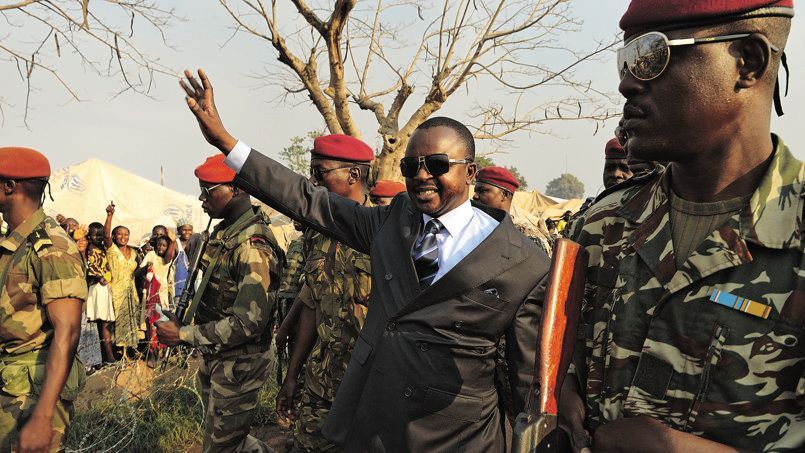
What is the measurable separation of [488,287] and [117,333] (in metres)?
8.38

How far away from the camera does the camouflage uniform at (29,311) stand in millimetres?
3137

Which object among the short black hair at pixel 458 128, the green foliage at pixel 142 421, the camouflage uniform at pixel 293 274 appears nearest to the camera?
the short black hair at pixel 458 128

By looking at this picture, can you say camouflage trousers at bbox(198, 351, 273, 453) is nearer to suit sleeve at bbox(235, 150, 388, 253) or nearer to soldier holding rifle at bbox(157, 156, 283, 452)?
soldier holding rifle at bbox(157, 156, 283, 452)

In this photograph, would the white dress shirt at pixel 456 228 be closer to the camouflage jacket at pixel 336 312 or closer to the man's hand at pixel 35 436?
the camouflage jacket at pixel 336 312

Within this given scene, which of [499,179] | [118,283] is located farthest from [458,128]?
[118,283]

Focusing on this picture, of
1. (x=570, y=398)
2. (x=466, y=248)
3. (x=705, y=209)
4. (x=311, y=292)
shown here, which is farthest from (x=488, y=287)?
(x=311, y=292)

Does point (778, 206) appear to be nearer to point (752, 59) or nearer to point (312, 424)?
point (752, 59)

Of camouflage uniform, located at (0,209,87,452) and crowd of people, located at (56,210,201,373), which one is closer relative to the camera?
camouflage uniform, located at (0,209,87,452)

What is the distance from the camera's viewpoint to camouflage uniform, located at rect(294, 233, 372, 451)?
11.8 ft

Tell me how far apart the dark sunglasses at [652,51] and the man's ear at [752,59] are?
0.06 ft

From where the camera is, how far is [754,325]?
119cm

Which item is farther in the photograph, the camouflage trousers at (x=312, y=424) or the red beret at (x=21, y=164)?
the camouflage trousers at (x=312, y=424)

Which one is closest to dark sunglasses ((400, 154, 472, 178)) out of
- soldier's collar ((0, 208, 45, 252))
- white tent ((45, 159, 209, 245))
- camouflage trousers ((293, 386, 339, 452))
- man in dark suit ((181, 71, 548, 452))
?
man in dark suit ((181, 71, 548, 452))

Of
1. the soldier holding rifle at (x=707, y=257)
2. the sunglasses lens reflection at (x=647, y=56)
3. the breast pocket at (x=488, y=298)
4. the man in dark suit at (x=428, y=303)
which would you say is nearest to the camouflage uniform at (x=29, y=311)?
the man in dark suit at (x=428, y=303)
